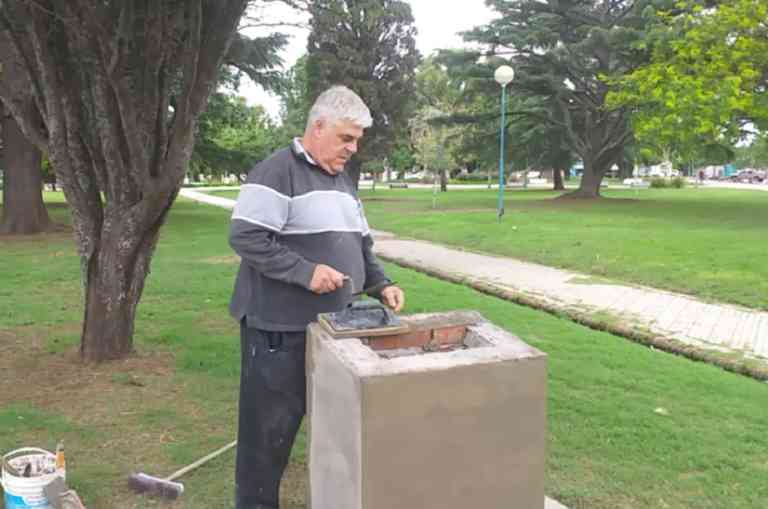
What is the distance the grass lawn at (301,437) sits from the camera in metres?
3.51

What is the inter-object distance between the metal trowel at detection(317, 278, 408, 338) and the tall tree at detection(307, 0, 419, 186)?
26898 millimetres

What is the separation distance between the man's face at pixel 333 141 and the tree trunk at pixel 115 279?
2.70 meters

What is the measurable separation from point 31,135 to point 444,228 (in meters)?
12.3

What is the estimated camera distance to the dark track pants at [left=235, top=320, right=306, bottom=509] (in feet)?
9.25

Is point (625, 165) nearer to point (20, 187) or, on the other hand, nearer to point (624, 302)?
point (20, 187)

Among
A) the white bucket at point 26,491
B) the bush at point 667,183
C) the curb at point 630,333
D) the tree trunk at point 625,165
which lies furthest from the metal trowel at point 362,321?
the bush at point 667,183

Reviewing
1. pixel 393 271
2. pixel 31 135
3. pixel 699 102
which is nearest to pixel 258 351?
pixel 31 135

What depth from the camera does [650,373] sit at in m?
5.39

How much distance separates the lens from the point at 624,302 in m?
8.30

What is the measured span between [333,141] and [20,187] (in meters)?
16.1

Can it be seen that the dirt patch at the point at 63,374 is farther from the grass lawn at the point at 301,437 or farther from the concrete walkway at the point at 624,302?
the concrete walkway at the point at 624,302

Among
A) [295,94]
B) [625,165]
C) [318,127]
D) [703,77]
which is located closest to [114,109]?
[318,127]

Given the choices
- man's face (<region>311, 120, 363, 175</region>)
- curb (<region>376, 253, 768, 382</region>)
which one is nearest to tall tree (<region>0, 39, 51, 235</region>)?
curb (<region>376, 253, 768, 382</region>)

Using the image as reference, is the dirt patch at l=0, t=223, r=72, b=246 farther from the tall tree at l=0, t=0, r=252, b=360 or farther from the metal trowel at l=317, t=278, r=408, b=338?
the metal trowel at l=317, t=278, r=408, b=338
